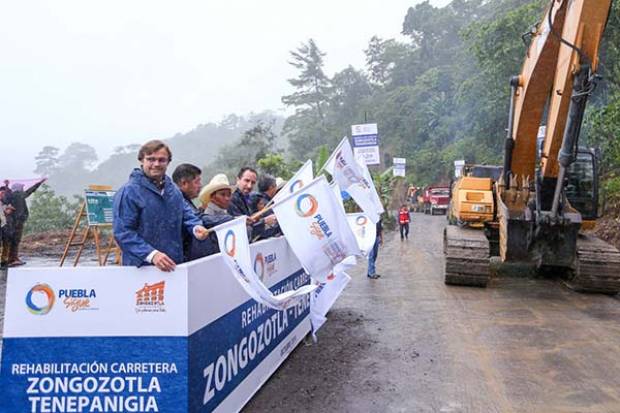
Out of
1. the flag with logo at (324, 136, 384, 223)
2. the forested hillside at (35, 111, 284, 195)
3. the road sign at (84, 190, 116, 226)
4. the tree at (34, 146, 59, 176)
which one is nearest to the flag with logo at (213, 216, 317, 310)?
the flag with logo at (324, 136, 384, 223)

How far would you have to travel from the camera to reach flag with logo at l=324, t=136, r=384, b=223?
6.13 m

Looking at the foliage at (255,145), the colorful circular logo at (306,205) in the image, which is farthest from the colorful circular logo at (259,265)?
the foliage at (255,145)

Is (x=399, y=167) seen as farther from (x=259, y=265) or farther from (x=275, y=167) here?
(x=259, y=265)

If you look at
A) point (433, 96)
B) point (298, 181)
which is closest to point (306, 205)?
point (298, 181)

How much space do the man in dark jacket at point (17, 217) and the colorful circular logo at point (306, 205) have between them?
9.69 meters

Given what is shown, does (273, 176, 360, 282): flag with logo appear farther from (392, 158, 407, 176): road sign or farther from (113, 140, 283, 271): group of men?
(392, 158, 407, 176): road sign

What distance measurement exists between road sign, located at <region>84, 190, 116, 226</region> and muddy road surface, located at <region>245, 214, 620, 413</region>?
4330 millimetres

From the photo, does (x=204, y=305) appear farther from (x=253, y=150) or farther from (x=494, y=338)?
(x=253, y=150)

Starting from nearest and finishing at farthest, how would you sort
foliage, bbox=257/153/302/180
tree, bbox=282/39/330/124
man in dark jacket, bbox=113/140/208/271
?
man in dark jacket, bbox=113/140/208/271, foliage, bbox=257/153/302/180, tree, bbox=282/39/330/124

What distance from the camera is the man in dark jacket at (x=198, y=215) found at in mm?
4676

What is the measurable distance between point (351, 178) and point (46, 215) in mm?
19796

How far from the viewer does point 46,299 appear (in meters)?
3.33

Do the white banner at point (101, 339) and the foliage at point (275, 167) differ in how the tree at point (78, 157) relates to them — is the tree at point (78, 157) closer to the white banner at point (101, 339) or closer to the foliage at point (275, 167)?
the foliage at point (275, 167)

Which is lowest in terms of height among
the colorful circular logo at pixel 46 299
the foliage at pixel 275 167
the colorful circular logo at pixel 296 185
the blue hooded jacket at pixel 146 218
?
the colorful circular logo at pixel 46 299
